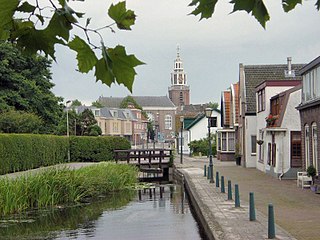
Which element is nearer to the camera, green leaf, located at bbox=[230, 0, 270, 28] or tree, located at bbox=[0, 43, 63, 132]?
green leaf, located at bbox=[230, 0, 270, 28]

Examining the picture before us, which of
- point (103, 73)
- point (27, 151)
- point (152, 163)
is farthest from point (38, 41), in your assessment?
point (152, 163)

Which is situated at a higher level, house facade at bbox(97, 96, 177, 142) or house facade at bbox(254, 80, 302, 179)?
house facade at bbox(97, 96, 177, 142)

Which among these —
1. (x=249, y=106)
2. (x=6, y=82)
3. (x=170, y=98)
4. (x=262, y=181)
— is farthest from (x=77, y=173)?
(x=170, y=98)

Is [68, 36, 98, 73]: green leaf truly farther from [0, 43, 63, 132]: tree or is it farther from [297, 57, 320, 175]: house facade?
[0, 43, 63, 132]: tree

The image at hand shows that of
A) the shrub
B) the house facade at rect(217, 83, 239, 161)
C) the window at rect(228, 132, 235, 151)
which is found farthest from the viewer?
the shrub

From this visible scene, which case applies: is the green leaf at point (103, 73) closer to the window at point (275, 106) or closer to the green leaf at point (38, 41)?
the green leaf at point (38, 41)

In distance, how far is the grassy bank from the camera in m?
18.5

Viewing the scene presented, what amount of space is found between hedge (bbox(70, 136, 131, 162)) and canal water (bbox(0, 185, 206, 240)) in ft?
78.2

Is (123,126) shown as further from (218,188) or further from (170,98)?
(218,188)

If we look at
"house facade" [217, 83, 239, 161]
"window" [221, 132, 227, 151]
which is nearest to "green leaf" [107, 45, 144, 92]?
"house facade" [217, 83, 239, 161]

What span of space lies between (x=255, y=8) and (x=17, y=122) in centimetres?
3883

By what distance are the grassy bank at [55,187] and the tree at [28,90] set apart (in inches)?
691

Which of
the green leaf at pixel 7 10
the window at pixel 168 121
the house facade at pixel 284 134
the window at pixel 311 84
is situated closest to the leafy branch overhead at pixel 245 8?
the green leaf at pixel 7 10

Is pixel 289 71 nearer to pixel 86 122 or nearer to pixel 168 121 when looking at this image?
pixel 86 122
